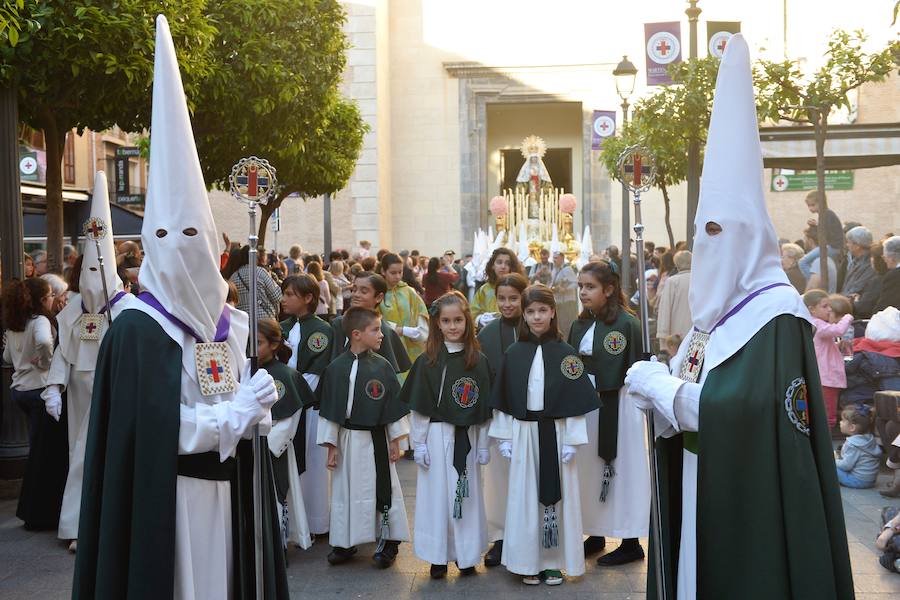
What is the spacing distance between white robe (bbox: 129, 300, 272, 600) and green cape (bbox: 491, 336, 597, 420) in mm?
1993

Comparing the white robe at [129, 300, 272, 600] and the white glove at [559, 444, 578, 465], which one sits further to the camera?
the white glove at [559, 444, 578, 465]

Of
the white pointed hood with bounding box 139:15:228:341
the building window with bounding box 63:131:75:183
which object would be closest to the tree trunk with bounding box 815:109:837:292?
the white pointed hood with bounding box 139:15:228:341

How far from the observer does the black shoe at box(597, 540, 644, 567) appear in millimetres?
5980

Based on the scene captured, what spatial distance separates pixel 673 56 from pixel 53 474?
13.0 meters

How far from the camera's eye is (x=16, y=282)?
23.9 ft

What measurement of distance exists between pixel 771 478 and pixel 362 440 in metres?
3.06

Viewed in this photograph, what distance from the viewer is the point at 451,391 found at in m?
5.72

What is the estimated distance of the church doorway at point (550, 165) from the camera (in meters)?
36.3

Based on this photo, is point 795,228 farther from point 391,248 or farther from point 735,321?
point 735,321

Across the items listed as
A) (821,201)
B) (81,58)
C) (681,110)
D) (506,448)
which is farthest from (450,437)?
(681,110)

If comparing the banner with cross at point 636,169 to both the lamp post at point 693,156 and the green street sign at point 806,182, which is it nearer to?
the lamp post at point 693,156

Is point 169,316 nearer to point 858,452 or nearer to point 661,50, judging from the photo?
point 858,452

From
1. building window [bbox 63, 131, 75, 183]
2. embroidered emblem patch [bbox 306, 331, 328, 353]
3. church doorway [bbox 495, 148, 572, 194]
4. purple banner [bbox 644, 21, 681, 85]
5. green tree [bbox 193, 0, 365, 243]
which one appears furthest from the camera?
church doorway [bbox 495, 148, 572, 194]

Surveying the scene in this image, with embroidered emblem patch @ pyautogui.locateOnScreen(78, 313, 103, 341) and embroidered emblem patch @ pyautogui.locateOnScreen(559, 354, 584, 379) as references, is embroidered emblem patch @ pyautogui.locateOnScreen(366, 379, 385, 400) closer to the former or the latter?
embroidered emblem patch @ pyautogui.locateOnScreen(559, 354, 584, 379)
